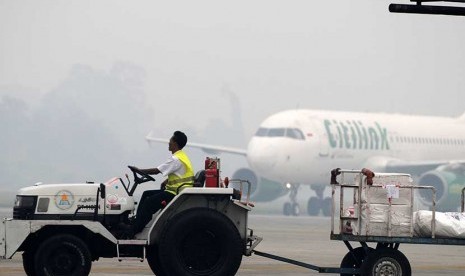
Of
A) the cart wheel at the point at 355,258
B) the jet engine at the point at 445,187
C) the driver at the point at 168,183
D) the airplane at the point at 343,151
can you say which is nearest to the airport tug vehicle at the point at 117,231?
the driver at the point at 168,183

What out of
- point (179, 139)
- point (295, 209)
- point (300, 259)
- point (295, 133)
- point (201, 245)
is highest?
point (295, 133)

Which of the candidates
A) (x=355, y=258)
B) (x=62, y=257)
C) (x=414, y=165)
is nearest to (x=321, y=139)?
(x=414, y=165)

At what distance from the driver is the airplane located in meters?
39.1

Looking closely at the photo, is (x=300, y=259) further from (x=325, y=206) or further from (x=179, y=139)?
(x=325, y=206)

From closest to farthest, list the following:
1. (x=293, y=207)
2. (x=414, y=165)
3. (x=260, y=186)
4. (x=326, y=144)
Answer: (x=326, y=144)
(x=414, y=165)
(x=293, y=207)
(x=260, y=186)

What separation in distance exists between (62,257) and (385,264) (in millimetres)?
3959

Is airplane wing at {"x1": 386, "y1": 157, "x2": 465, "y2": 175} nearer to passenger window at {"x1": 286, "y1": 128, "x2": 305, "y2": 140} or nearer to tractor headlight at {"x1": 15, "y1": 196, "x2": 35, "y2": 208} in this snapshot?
passenger window at {"x1": 286, "y1": 128, "x2": 305, "y2": 140}

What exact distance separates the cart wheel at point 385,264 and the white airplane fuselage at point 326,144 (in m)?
43.0

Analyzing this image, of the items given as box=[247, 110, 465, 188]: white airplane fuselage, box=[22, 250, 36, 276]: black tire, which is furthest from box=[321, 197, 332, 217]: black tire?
box=[22, 250, 36, 276]: black tire

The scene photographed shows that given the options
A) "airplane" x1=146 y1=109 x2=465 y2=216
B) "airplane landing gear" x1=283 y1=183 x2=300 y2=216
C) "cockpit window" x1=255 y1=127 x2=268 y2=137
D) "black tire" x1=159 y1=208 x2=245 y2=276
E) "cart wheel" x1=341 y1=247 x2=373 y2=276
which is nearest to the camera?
"black tire" x1=159 y1=208 x2=245 y2=276

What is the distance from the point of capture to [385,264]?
16.3 metres

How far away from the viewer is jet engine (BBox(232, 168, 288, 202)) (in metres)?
65.9

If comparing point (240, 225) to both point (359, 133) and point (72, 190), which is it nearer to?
point (72, 190)

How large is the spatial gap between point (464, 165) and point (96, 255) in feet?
156
